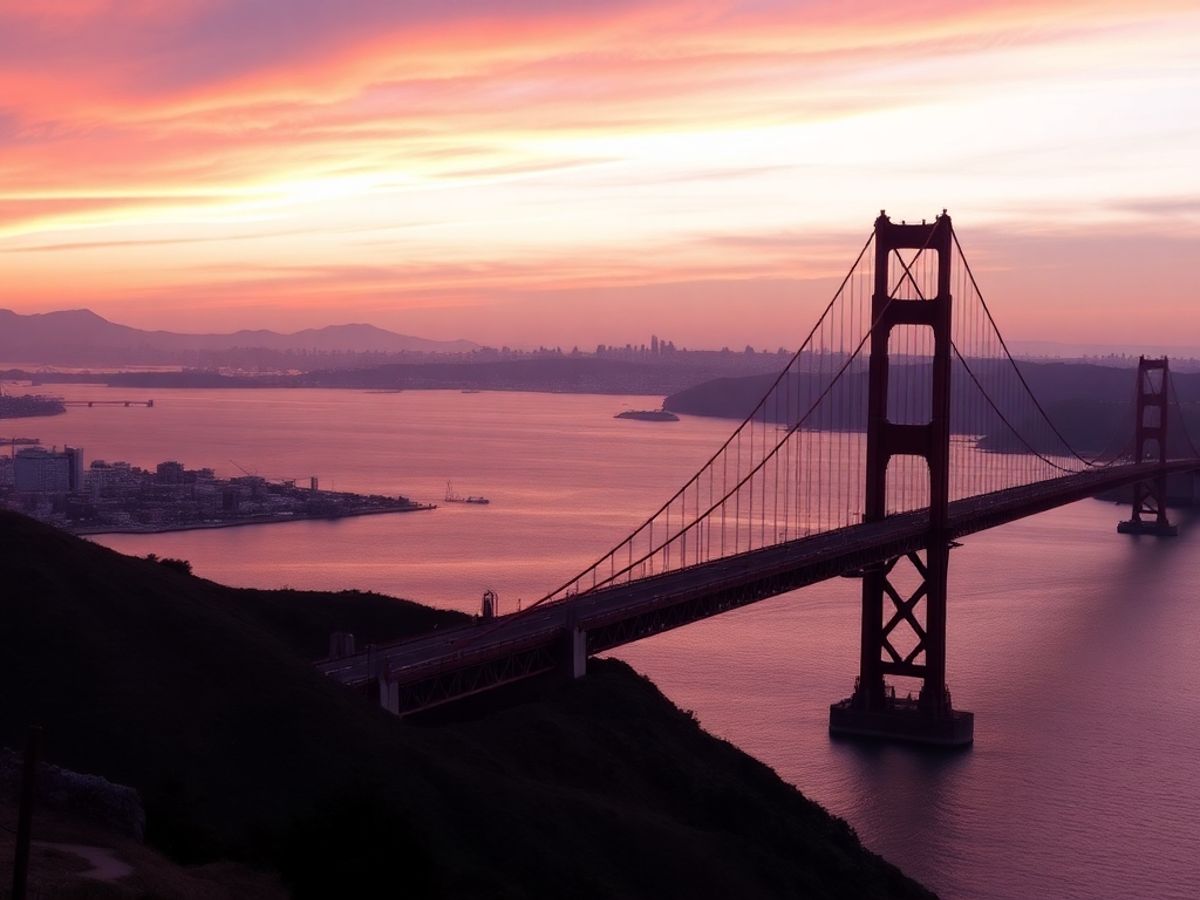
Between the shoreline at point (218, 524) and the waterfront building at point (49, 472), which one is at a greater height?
the waterfront building at point (49, 472)

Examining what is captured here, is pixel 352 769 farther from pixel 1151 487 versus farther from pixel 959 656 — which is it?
pixel 1151 487

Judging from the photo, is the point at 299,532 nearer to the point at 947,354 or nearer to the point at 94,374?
the point at 947,354

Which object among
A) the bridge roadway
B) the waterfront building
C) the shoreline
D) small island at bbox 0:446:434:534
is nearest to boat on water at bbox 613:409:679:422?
small island at bbox 0:446:434:534

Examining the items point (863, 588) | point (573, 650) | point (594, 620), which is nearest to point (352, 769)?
point (573, 650)

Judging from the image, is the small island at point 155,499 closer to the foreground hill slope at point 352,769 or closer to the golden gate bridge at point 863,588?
the golden gate bridge at point 863,588

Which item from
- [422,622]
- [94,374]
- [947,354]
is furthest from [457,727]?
[94,374]

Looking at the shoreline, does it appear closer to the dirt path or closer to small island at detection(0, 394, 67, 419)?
the dirt path

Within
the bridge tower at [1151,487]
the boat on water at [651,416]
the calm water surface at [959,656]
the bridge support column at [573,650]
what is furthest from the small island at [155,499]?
the boat on water at [651,416]
